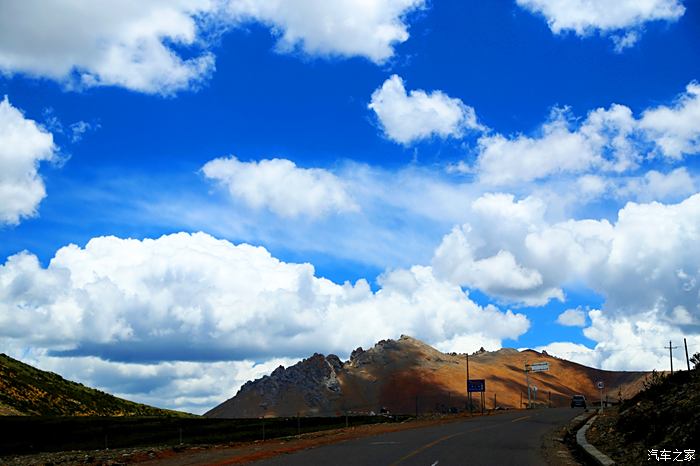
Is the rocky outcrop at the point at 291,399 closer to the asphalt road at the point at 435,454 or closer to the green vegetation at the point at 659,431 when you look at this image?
the asphalt road at the point at 435,454

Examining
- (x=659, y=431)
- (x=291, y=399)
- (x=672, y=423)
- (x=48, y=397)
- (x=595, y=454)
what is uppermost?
(x=291, y=399)

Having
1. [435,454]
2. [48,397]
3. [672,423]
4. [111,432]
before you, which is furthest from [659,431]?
[48,397]

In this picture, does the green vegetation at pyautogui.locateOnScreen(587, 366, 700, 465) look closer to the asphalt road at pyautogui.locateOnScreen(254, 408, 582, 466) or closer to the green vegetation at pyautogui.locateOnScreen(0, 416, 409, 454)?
the asphalt road at pyautogui.locateOnScreen(254, 408, 582, 466)

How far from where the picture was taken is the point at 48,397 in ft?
370

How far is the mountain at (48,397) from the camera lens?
101438mm

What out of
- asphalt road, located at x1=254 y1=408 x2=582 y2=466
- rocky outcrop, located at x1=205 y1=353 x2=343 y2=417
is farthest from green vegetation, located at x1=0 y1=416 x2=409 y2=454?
rocky outcrop, located at x1=205 y1=353 x2=343 y2=417

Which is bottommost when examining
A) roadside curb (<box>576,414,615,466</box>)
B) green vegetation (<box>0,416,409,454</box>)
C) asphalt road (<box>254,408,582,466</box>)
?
green vegetation (<box>0,416,409,454</box>)

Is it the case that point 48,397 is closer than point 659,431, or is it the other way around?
point 659,431

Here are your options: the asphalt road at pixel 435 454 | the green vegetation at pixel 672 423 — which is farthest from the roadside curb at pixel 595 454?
the asphalt road at pixel 435 454

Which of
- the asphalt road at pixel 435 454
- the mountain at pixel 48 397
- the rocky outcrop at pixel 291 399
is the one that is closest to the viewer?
the asphalt road at pixel 435 454

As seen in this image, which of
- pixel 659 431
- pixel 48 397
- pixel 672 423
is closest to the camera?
pixel 672 423

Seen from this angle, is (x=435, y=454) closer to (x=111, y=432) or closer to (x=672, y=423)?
(x=672, y=423)

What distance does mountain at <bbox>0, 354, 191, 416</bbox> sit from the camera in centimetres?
10144

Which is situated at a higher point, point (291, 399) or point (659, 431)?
point (291, 399)
